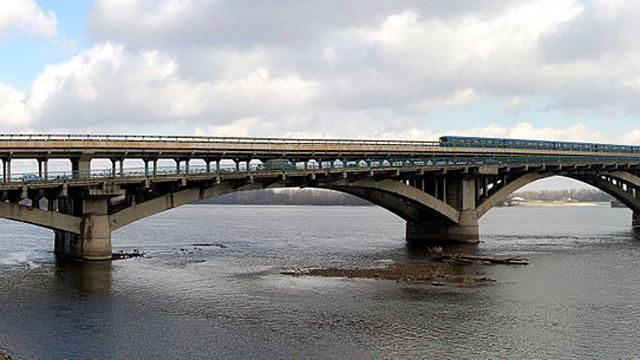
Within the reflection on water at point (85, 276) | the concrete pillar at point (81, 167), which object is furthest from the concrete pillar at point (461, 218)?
the concrete pillar at point (81, 167)

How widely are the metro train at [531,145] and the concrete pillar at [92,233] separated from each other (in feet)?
143

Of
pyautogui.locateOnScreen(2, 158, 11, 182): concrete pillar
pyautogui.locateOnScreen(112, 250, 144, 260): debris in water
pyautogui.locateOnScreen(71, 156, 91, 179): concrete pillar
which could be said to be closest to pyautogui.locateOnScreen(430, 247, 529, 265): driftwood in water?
pyautogui.locateOnScreen(112, 250, 144, 260): debris in water

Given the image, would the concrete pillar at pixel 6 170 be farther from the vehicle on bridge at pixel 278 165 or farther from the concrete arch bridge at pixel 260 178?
the vehicle on bridge at pixel 278 165

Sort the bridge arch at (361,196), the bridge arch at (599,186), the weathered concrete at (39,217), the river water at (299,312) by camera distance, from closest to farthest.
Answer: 1. the river water at (299,312)
2. the weathered concrete at (39,217)
3. the bridge arch at (361,196)
4. the bridge arch at (599,186)

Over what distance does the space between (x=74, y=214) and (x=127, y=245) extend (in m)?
23.7

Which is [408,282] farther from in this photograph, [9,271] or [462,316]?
[9,271]

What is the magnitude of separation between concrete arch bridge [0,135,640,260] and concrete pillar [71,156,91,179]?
0.09m

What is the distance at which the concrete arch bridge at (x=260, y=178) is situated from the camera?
2343 inches

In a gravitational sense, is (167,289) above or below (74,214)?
below

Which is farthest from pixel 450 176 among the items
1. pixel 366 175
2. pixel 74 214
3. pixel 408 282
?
pixel 74 214

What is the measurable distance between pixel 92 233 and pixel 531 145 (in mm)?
64083

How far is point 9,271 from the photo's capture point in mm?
58875

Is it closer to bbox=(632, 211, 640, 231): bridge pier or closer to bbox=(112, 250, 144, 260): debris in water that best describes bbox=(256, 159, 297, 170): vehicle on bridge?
bbox=(112, 250, 144, 260): debris in water

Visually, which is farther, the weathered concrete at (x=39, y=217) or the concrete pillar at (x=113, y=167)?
the concrete pillar at (x=113, y=167)
